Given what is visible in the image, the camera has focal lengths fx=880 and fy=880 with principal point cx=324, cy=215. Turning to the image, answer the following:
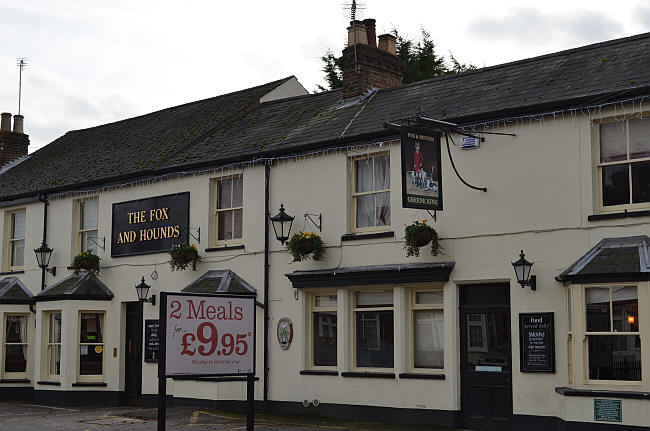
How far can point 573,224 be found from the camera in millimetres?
14391

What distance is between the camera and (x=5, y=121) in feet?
101

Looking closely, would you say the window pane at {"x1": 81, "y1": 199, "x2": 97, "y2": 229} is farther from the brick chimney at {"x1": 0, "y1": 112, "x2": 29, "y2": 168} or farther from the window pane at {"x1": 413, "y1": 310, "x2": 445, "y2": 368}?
the window pane at {"x1": 413, "y1": 310, "x2": 445, "y2": 368}

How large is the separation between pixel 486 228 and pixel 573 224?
1.59 meters

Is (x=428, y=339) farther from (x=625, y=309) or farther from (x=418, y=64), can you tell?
(x=418, y=64)

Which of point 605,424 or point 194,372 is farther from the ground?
point 194,372

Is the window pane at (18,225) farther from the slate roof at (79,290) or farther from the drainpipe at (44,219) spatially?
the slate roof at (79,290)

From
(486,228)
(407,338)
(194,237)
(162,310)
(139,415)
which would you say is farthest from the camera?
(194,237)

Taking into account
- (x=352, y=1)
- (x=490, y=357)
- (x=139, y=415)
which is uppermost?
(x=352, y=1)

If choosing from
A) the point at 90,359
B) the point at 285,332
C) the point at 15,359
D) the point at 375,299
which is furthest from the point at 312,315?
the point at 15,359

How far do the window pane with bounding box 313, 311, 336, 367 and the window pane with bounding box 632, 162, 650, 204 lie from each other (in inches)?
255

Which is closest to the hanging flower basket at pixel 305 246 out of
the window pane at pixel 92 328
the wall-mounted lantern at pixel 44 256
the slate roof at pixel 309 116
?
the slate roof at pixel 309 116

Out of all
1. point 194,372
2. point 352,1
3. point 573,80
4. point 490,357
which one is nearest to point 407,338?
Answer: point 490,357

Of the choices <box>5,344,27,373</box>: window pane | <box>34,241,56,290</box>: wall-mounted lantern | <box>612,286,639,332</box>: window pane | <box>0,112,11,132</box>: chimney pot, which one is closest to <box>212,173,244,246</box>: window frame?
<box>34,241,56,290</box>: wall-mounted lantern

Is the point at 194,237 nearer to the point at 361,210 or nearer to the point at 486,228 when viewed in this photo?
the point at 361,210
